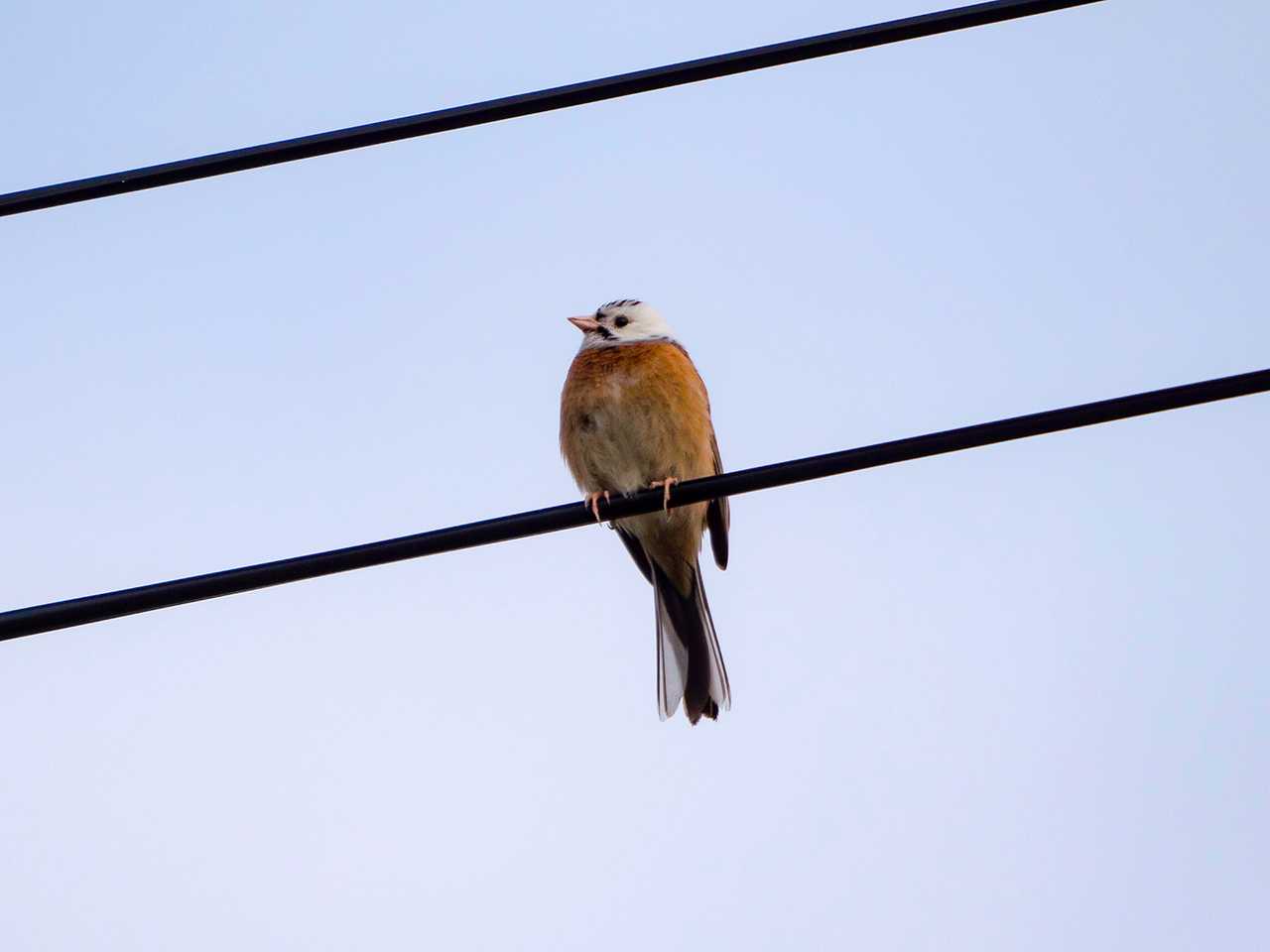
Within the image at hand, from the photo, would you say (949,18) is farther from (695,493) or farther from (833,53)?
(695,493)

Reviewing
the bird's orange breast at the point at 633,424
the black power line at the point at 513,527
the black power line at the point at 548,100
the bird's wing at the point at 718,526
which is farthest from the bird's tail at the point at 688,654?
the black power line at the point at 548,100

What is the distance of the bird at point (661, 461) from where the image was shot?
6.32 metres

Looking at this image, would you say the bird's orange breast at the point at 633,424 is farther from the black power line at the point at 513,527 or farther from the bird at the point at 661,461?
the black power line at the point at 513,527

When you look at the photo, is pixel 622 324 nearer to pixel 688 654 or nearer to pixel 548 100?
pixel 688 654

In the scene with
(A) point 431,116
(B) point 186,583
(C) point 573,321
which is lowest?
(B) point 186,583

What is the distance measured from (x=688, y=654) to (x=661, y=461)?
→ 880 mm

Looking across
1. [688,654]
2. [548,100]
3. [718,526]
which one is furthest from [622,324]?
[548,100]

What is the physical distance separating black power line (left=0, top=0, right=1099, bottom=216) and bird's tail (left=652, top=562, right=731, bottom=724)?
3.10m

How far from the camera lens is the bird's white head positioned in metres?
7.07

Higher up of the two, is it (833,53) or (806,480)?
(833,53)

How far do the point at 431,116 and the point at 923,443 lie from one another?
1.46 metres

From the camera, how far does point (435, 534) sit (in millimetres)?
3758

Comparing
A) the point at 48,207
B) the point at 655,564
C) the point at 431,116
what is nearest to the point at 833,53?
the point at 431,116

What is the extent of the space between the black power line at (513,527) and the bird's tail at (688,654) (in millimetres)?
2757
